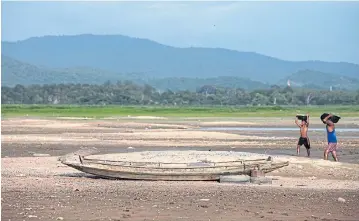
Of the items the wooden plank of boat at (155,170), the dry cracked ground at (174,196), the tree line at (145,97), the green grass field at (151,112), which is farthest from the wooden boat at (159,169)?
the tree line at (145,97)

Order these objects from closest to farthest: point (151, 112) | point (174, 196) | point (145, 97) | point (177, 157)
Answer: point (174, 196) < point (177, 157) < point (151, 112) < point (145, 97)

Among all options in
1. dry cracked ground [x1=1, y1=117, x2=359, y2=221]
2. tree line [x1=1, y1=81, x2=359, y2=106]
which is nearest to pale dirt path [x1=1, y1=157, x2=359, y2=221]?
dry cracked ground [x1=1, y1=117, x2=359, y2=221]

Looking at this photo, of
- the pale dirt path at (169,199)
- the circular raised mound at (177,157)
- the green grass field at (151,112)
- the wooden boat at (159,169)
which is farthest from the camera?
the green grass field at (151,112)

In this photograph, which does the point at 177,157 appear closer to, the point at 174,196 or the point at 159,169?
the point at 159,169

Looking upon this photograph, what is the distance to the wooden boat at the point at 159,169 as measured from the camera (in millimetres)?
18672

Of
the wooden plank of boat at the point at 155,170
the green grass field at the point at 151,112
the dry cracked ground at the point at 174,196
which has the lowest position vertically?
the green grass field at the point at 151,112

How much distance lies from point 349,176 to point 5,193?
30.8 ft

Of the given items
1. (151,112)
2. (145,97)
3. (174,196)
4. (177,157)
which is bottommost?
(151,112)

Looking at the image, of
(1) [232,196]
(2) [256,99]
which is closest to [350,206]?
(1) [232,196]

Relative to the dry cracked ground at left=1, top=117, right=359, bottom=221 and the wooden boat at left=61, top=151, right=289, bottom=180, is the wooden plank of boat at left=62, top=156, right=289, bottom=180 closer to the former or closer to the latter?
the wooden boat at left=61, top=151, right=289, bottom=180

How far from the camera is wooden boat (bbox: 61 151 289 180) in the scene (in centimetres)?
1867

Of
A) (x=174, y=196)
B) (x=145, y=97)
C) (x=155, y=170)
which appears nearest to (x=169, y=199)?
(x=174, y=196)

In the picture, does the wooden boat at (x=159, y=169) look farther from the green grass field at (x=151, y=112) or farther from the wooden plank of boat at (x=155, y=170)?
the green grass field at (x=151, y=112)

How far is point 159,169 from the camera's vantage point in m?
18.7
